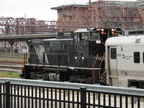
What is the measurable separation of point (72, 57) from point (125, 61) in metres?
4.53

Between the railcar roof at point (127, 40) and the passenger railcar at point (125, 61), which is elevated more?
the railcar roof at point (127, 40)

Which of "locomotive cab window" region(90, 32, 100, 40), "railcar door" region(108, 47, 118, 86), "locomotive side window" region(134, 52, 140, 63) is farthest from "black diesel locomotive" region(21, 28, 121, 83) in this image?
"locomotive side window" region(134, 52, 140, 63)

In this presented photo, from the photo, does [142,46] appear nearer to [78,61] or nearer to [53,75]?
[78,61]

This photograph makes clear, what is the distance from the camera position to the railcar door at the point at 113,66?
14461 millimetres

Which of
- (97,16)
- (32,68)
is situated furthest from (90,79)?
(97,16)

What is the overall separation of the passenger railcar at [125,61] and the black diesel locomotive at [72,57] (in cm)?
123

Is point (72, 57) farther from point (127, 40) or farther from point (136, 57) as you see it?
point (136, 57)

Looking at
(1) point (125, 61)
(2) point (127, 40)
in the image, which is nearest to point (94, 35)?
(2) point (127, 40)

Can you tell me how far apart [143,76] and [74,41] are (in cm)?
561

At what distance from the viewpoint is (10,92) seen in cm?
641

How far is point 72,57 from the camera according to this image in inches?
693

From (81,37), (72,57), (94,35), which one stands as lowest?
(72,57)

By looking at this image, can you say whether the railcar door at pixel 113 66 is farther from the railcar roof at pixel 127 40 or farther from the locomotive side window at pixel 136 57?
the locomotive side window at pixel 136 57

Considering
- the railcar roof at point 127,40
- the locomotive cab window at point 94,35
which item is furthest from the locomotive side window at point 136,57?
the locomotive cab window at point 94,35
